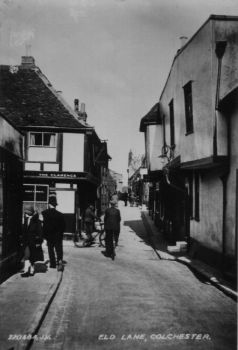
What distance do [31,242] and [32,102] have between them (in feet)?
43.1

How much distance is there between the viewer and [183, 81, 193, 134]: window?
13.1m

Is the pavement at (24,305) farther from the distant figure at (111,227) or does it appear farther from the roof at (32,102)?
the roof at (32,102)

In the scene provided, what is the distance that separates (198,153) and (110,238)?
4.49 metres

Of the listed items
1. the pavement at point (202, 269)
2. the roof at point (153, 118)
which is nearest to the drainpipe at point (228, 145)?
the pavement at point (202, 269)

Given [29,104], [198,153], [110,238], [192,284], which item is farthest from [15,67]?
[192,284]

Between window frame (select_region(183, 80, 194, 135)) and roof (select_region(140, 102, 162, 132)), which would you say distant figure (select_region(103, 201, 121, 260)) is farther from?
roof (select_region(140, 102, 162, 132))

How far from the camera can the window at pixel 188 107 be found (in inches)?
514

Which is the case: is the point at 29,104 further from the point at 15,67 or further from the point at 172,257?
the point at 172,257

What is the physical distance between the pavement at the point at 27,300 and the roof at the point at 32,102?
1105 centimetres

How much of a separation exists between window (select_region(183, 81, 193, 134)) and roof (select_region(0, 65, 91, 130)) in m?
7.98

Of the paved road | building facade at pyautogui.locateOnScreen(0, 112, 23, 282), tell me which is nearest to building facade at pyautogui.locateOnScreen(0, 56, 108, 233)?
the paved road

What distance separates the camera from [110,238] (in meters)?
14.0

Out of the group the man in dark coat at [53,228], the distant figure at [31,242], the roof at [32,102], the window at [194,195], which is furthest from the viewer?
the roof at [32,102]

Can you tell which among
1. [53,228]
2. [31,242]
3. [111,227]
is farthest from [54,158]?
[31,242]
